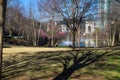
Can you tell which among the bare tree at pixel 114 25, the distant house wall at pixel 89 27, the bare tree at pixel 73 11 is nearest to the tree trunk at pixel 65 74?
the bare tree at pixel 73 11

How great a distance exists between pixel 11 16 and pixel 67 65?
206 feet

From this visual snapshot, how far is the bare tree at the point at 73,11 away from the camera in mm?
32344

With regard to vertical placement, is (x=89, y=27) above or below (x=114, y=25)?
below

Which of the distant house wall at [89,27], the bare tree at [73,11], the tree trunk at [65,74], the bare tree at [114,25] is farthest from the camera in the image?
the bare tree at [114,25]

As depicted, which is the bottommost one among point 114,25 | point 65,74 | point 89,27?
point 65,74

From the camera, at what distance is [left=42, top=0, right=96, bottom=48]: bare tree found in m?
32.3

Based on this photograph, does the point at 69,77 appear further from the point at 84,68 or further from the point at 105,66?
the point at 105,66

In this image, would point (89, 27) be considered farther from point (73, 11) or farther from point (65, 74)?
point (65, 74)

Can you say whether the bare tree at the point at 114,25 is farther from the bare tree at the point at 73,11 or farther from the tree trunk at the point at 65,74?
the tree trunk at the point at 65,74

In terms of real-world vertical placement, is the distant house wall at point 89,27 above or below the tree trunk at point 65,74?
above

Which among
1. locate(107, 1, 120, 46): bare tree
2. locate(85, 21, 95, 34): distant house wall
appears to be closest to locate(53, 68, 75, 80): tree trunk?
locate(85, 21, 95, 34): distant house wall

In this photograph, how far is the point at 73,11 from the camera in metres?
32.6

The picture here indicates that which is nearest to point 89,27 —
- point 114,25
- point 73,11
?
point 114,25

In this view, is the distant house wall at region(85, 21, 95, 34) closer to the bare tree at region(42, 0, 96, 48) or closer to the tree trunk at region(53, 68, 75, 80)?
the bare tree at region(42, 0, 96, 48)
